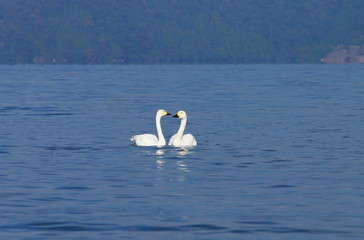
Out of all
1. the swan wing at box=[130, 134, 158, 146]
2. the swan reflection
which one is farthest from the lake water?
the swan wing at box=[130, 134, 158, 146]

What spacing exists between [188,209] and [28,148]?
14.4 m

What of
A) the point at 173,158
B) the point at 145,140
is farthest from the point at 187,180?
the point at 145,140

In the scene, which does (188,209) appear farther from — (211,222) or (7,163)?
(7,163)

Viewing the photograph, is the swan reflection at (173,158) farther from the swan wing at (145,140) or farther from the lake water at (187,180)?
the swan wing at (145,140)

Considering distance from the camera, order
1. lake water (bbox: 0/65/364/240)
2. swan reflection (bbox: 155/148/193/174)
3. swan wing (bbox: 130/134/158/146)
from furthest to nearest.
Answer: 1. swan wing (bbox: 130/134/158/146)
2. swan reflection (bbox: 155/148/193/174)
3. lake water (bbox: 0/65/364/240)

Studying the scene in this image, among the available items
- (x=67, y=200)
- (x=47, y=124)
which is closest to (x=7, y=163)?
(x=67, y=200)

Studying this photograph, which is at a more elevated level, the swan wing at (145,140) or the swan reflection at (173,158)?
the swan wing at (145,140)

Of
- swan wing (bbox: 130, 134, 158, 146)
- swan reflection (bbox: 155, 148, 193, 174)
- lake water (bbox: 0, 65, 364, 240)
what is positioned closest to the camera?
lake water (bbox: 0, 65, 364, 240)

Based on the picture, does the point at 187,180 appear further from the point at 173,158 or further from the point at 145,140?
the point at 145,140

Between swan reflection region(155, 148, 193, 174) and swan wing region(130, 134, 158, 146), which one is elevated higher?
swan wing region(130, 134, 158, 146)

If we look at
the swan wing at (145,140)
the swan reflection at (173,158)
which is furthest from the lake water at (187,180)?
the swan wing at (145,140)

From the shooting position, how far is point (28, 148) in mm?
Result: 35656

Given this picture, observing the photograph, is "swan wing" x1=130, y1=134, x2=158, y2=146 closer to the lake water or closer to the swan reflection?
the lake water

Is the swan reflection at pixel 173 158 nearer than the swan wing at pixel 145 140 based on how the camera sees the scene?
Yes
